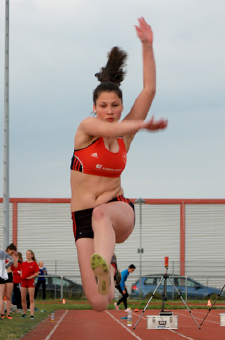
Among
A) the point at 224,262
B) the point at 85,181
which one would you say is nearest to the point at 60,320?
the point at 85,181

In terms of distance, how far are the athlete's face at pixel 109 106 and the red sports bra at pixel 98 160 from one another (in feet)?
0.62

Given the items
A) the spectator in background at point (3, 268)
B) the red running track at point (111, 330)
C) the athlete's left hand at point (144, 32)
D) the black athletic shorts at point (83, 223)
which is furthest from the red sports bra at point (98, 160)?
the spectator in background at point (3, 268)

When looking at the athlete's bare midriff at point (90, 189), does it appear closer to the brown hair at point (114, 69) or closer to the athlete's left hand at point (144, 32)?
the brown hair at point (114, 69)

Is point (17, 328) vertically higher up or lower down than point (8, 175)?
lower down

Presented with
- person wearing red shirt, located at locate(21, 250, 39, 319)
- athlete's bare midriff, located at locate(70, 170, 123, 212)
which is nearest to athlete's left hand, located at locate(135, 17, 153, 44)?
athlete's bare midriff, located at locate(70, 170, 123, 212)

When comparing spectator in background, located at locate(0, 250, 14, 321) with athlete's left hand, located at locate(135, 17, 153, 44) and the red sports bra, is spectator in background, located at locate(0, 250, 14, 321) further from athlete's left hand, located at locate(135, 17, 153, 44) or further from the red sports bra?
athlete's left hand, located at locate(135, 17, 153, 44)

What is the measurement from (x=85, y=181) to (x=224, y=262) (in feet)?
82.2

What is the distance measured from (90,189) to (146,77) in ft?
3.55

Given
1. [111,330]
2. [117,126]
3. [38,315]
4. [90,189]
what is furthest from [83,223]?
[38,315]

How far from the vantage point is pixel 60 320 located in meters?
15.9

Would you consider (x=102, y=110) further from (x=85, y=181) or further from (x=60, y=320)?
(x=60, y=320)

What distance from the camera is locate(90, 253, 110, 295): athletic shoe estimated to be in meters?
4.22

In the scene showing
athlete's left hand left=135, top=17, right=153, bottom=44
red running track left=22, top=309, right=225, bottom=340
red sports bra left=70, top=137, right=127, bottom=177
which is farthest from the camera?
red running track left=22, top=309, right=225, bottom=340

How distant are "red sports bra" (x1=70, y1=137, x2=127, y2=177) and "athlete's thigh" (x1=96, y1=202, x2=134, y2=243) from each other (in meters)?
0.26
